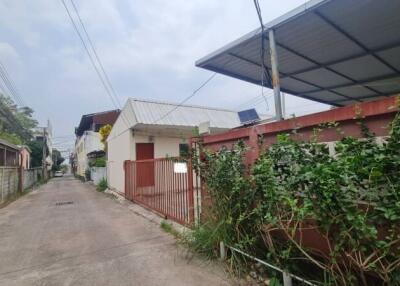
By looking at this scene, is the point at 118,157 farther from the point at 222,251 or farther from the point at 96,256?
the point at 222,251

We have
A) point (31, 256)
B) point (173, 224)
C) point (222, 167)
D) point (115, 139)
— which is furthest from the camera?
point (115, 139)

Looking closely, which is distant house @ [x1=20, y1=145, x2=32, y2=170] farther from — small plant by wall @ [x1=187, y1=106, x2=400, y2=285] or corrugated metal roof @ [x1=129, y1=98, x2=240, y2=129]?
small plant by wall @ [x1=187, y1=106, x2=400, y2=285]

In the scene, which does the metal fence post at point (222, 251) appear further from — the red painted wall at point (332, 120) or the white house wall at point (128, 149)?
the white house wall at point (128, 149)

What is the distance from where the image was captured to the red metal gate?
575 cm

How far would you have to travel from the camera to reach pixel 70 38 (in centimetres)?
898

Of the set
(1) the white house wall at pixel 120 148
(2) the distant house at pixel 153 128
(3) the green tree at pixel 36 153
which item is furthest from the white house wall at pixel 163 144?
(3) the green tree at pixel 36 153

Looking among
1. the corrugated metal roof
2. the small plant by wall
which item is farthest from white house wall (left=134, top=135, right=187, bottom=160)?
the small plant by wall

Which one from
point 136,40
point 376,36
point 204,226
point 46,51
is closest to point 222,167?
point 204,226

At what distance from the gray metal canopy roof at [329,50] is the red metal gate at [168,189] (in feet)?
7.58

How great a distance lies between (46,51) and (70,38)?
1.19 m

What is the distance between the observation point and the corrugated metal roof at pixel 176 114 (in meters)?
11.7

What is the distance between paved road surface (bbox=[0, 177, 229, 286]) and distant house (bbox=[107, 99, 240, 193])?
4965mm

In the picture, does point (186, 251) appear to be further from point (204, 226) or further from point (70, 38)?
point (70, 38)

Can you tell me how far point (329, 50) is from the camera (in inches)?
205
